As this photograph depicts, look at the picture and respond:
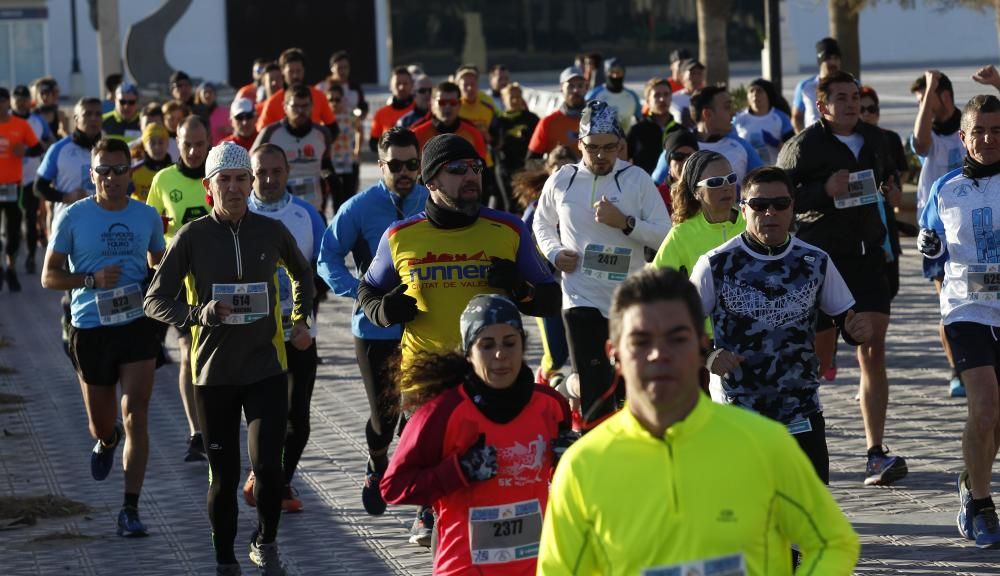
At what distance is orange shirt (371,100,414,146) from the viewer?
58.5 feet

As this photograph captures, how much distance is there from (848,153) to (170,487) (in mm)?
3877

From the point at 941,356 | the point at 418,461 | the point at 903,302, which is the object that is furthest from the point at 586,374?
the point at 903,302

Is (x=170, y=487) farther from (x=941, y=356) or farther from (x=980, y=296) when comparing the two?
(x=941, y=356)

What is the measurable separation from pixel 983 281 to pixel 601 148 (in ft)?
6.83

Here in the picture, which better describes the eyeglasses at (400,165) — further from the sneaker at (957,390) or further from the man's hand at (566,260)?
the sneaker at (957,390)

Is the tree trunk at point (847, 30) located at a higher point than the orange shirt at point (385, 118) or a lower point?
higher

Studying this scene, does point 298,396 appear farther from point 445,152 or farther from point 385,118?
point 385,118

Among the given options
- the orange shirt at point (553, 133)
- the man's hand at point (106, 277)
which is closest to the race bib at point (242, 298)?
the man's hand at point (106, 277)

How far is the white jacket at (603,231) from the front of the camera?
9266 mm

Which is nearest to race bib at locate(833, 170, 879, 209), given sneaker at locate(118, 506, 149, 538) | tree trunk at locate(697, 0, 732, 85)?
sneaker at locate(118, 506, 149, 538)

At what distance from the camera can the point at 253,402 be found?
7.80 m

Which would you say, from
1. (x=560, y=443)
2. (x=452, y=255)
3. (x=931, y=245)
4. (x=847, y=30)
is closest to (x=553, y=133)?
(x=931, y=245)

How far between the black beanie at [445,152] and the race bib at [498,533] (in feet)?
7.23

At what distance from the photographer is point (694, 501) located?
12.7 ft
